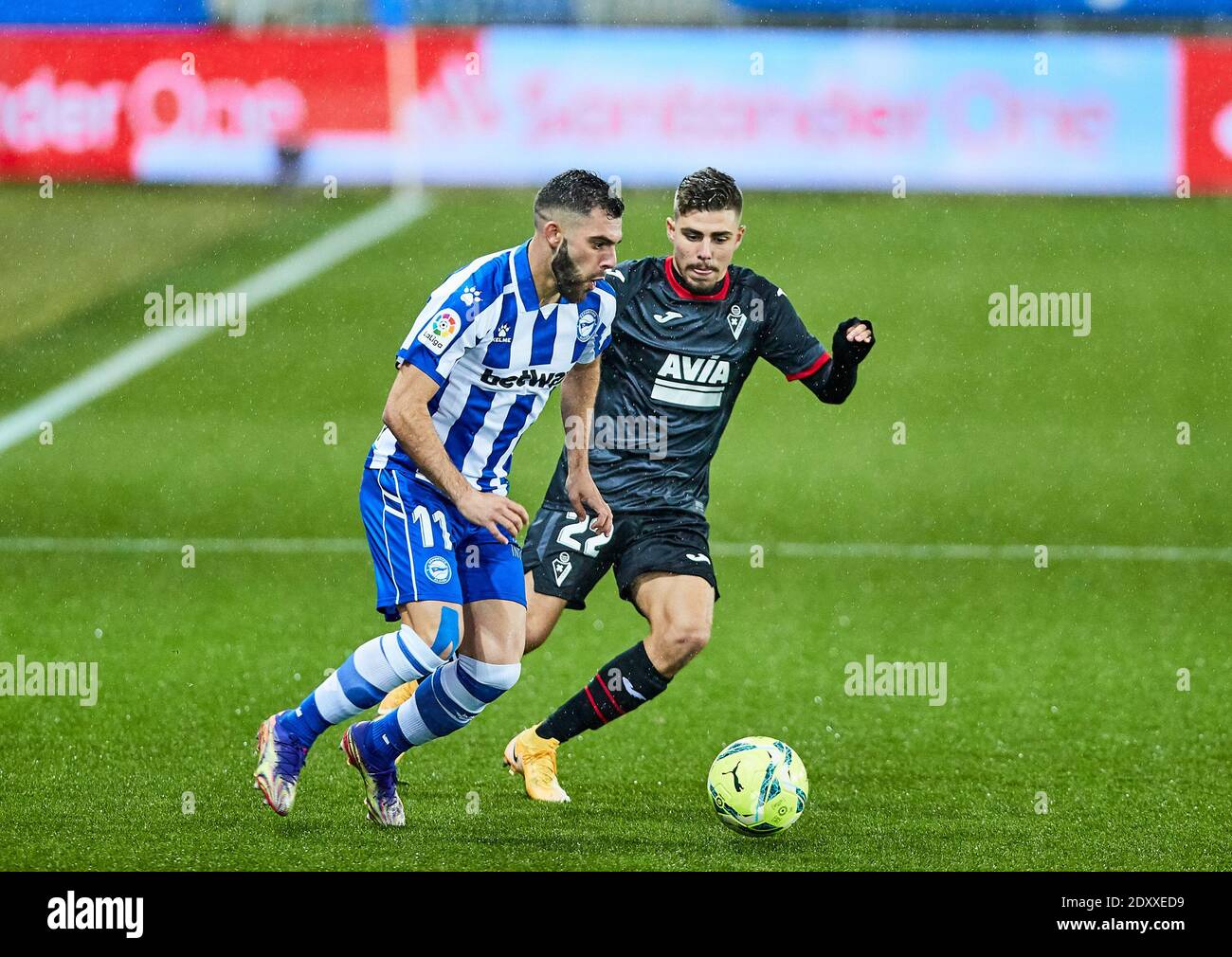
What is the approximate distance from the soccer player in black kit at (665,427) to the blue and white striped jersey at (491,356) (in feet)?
2.48

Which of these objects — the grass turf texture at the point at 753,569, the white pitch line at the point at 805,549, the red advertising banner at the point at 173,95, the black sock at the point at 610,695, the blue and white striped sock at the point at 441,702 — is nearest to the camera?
the blue and white striped sock at the point at 441,702

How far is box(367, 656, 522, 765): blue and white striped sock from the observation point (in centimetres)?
658

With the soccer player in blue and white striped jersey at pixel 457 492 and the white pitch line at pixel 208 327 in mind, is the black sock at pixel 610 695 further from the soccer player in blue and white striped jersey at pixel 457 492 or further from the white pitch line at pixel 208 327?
the white pitch line at pixel 208 327

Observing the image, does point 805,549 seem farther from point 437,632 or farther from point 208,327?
point 208,327

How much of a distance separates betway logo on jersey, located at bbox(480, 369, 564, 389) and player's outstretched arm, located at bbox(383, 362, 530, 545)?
33 centimetres

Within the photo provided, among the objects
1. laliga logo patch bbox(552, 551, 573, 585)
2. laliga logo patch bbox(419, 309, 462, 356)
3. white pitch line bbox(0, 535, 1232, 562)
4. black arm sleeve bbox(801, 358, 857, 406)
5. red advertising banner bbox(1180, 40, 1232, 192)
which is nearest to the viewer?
laliga logo patch bbox(419, 309, 462, 356)

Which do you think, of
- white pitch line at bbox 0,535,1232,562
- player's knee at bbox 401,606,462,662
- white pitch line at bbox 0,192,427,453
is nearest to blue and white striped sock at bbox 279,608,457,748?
player's knee at bbox 401,606,462,662

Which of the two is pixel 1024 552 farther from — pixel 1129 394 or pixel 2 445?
pixel 2 445

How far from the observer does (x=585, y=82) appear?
21.1 metres

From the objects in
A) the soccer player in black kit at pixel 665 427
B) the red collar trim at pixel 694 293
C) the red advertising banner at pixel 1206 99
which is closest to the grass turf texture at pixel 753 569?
the soccer player in black kit at pixel 665 427

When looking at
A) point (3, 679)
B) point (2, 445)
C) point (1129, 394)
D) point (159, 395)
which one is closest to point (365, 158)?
point (159, 395)

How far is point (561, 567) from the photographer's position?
24.7 ft

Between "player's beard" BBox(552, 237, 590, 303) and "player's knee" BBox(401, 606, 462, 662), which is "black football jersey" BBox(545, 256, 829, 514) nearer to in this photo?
"player's beard" BBox(552, 237, 590, 303)

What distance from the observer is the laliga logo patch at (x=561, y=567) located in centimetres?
753
